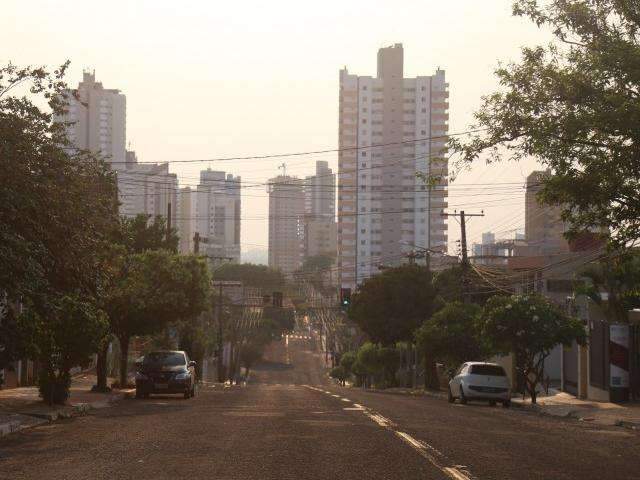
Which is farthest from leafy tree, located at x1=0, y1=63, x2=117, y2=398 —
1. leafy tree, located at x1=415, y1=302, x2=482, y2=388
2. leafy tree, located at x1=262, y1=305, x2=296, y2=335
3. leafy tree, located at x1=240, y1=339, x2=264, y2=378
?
leafy tree, located at x1=262, y1=305, x2=296, y2=335

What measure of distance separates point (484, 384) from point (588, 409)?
16.1ft

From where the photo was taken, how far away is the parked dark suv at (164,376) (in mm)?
35969

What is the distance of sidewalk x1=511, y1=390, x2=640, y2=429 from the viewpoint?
28.5m

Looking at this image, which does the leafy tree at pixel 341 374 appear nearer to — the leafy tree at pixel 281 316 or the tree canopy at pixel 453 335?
the leafy tree at pixel 281 316

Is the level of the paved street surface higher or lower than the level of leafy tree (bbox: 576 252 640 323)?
lower

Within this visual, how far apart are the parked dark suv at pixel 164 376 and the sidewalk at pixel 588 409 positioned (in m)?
11.6

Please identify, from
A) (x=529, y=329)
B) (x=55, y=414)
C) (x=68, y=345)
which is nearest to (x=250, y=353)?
(x=529, y=329)

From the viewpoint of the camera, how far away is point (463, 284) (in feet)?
176

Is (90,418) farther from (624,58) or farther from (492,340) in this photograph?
(492,340)

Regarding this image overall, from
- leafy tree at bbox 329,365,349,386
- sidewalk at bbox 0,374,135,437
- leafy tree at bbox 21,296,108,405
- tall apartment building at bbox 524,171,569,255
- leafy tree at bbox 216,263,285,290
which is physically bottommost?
leafy tree at bbox 329,365,349,386

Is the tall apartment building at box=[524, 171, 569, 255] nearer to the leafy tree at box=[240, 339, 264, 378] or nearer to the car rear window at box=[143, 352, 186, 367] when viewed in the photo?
the car rear window at box=[143, 352, 186, 367]

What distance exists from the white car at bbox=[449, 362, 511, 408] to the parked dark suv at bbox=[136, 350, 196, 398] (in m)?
9.60

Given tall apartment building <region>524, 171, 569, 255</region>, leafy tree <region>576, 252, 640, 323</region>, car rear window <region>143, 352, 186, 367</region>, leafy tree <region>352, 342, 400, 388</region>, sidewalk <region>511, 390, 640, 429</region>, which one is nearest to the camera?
sidewalk <region>511, 390, 640, 429</region>

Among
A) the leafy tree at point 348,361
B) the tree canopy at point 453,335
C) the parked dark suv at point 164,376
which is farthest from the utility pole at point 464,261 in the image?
the leafy tree at point 348,361
